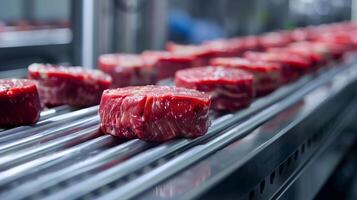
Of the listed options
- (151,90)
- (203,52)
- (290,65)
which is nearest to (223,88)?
(151,90)

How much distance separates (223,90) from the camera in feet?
4.80

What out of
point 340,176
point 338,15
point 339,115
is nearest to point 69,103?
point 339,115

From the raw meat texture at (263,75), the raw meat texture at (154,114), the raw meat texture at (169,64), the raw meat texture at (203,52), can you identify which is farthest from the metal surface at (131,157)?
the raw meat texture at (203,52)

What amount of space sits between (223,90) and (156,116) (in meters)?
0.41

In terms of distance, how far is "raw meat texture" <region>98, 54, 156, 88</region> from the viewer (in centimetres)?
169

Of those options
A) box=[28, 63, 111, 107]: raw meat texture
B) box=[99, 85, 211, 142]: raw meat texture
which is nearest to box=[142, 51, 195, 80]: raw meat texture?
box=[28, 63, 111, 107]: raw meat texture

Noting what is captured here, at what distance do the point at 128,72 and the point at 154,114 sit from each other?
61 centimetres

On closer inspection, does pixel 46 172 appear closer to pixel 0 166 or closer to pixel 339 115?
pixel 0 166

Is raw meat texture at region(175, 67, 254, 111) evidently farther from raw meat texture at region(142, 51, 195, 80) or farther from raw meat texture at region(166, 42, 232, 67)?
raw meat texture at region(166, 42, 232, 67)

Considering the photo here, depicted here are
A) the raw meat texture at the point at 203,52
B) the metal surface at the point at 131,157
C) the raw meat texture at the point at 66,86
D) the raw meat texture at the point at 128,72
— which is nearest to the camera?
the metal surface at the point at 131,157

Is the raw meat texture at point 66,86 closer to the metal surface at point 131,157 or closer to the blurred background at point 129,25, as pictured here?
the metal surface at point 131,157

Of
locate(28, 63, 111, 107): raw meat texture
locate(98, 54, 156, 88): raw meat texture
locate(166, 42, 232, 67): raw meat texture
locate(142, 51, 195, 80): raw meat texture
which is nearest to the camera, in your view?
locate(28, 63, 111, 107): raw meat texture

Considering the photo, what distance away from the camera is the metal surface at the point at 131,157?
2.69ft

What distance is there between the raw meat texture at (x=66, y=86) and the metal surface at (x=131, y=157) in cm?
4
